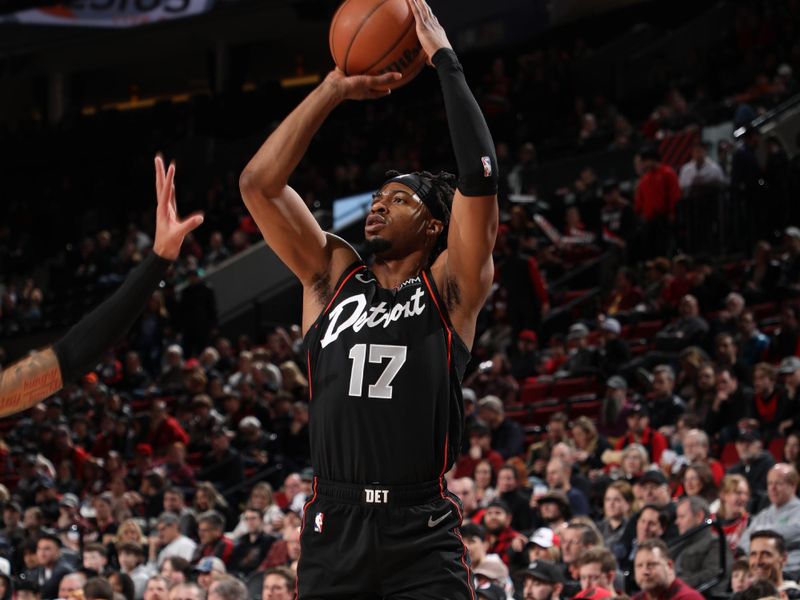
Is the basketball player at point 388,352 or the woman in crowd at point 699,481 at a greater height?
the basketball player at point 388,352

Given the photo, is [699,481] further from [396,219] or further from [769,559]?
[396,219]

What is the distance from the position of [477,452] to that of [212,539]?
2.28m

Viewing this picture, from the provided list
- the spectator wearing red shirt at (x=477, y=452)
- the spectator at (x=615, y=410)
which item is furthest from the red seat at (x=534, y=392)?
the spectator wearing red shirt at (x=477, y=452)

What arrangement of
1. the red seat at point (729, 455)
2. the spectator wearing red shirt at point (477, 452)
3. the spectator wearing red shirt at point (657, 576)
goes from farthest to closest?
the spectator wearing red shirt at point (477, 452) < the red seat at point (729, 455) < the spectator wearing red shirt at point (657, 576)

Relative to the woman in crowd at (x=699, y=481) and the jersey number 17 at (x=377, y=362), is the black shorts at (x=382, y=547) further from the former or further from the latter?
the woman in crowd at (x=699, y=481)

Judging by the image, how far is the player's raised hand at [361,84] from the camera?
420 centimetres

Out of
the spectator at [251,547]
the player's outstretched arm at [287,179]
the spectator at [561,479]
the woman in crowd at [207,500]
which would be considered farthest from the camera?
the woman in crowd at [207,500]

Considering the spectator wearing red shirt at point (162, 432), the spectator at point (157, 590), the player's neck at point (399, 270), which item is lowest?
the spectator at point (157, 590)

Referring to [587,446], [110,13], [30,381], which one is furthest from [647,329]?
[110,13]

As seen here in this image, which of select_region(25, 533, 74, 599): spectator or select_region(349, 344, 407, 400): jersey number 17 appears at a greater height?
select_region(349, 344, 407, 400): jersey number 17

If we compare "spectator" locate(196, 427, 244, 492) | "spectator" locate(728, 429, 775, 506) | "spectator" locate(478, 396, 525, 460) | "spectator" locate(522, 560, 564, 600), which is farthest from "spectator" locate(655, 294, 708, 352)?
"spectator" locate(522, 560, 564, 600)

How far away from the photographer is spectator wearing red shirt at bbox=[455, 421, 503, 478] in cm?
1153

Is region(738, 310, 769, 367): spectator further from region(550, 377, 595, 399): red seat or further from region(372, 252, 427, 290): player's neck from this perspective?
region(372, 252, 427, 290): player's neck

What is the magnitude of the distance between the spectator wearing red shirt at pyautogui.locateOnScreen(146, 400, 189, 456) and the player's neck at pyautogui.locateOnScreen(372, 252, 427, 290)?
10.7 meters
